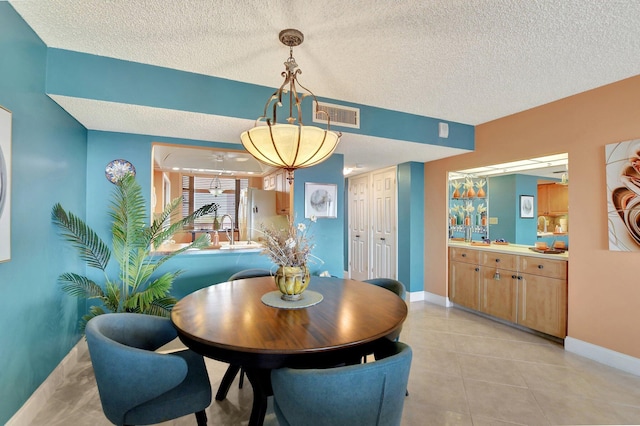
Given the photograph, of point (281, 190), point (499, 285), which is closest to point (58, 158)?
point (281, 190)

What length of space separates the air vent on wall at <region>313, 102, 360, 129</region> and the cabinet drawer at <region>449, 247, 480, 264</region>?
7.64 feet

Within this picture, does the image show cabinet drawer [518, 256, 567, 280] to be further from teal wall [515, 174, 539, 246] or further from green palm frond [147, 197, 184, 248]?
green palm frond [147, 197, 184, 248]

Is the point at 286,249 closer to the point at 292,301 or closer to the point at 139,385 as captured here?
the point at 292,301

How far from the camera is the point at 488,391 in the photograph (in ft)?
7.13

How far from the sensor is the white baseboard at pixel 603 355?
7.93 ft

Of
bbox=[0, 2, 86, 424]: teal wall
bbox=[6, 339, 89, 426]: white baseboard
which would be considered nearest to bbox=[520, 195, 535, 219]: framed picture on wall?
bbox=[0, 2, 86, 424]: teal wall

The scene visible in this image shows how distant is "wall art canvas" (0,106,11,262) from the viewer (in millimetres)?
1510

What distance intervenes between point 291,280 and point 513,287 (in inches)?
116

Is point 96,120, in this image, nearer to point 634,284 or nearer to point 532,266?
point 532,266

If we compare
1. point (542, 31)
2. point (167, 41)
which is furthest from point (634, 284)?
point (167, 41)

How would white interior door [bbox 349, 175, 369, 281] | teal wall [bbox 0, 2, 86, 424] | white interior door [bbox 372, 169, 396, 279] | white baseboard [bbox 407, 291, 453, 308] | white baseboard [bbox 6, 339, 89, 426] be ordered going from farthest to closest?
white interior door [bbox 349, 175, 369, 281] → white interior door [bbox 372, 169, 396, 279] → white baseboard [bbox 407, 291, 453, 308] → white baseboard [bbox 6, 339, 89, 426] → teal wall [bbox 0, 2, 86, 424]

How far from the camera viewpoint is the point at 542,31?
1859 millimetres

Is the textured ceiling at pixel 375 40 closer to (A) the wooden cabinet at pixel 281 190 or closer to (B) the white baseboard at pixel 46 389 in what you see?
(A) the wooden cabinet at pixel 281 190

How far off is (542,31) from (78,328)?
4.36m
